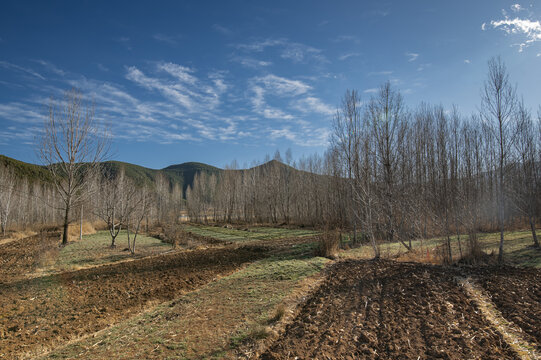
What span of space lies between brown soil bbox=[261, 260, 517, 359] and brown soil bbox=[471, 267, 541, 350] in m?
0.56

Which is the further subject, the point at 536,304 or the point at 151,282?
the point at 151,282

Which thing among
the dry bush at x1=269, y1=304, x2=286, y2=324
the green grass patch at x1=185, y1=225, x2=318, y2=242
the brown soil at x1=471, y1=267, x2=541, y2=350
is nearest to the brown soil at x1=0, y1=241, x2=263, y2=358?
the dry bush at x1=269, y1=304, x2=286, y2=324

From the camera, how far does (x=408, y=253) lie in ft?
38.9

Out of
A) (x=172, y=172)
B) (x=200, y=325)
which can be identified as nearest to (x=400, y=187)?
(x=200, y=325)

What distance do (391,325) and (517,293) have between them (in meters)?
3.82

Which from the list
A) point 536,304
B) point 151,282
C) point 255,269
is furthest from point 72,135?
point 536,304

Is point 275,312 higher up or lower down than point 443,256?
lower down

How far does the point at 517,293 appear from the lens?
20.6 ft

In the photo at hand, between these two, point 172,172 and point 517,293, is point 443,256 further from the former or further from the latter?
point 172,172

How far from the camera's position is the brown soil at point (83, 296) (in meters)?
5.02

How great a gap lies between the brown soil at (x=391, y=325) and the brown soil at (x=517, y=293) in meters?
0.56

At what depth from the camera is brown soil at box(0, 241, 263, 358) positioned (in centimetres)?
502

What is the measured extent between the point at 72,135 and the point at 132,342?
56.4ft

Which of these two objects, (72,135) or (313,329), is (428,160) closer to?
(313,329)
